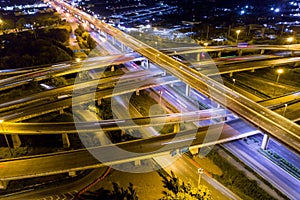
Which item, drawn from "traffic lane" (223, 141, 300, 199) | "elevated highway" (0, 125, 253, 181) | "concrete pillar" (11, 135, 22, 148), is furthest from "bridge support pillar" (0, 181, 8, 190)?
"traffic lane" (223, 141, 300, 199)

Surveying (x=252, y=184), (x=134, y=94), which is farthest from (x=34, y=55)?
(x=252, y=184)

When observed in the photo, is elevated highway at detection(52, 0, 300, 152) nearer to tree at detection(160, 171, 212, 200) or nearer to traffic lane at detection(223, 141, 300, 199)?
traffic lane at detection(223, 141, 300, 199)

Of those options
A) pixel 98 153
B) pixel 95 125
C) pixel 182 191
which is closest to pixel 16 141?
pixel 95 125

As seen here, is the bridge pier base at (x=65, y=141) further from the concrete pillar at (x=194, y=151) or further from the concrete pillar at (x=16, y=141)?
the concrete pillar at (x=194, y=151)

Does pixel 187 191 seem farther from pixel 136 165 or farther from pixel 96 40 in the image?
pixel 96 40

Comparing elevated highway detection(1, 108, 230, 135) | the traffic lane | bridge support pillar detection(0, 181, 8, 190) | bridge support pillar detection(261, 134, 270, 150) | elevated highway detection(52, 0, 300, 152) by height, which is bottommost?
bridge support pillar detection(0, 181, 8, 190)

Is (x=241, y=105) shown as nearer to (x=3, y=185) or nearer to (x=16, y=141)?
(x=3, y=185)

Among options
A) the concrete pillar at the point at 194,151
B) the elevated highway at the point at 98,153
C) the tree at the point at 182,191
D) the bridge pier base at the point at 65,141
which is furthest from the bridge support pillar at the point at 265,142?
the bridge pier base at the point at 65,141

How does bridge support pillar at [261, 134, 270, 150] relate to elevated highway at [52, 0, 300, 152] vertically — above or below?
below
